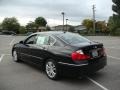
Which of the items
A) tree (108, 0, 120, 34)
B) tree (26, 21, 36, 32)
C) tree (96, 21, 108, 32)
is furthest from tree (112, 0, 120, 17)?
tree (26, 21, 36, 32)

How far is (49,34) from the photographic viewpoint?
7035 millimetres

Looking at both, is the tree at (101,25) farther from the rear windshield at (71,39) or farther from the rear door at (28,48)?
the rear windshield at (71,39)

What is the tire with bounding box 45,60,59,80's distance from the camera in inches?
244

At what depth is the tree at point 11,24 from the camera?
92875 millimetres

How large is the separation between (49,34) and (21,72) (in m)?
1.74

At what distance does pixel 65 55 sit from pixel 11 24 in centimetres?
9222

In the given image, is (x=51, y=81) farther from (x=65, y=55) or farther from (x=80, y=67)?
(x=80, y=67)

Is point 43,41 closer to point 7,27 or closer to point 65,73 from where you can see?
point 65,73

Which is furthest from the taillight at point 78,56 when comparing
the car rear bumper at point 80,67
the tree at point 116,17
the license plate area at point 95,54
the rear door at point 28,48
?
the tree at point 116,17

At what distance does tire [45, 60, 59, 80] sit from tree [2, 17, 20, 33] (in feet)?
286

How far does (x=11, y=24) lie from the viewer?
3728 inches

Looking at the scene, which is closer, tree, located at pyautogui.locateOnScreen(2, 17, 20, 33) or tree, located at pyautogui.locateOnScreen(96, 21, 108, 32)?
tree, located at pyautogui.locateOnScreen(96, 21, 108, 32)

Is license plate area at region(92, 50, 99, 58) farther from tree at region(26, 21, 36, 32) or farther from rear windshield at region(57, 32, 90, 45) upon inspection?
tree at region(26, 21, 36, 32)

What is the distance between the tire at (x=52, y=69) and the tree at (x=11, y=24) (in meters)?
87.1
